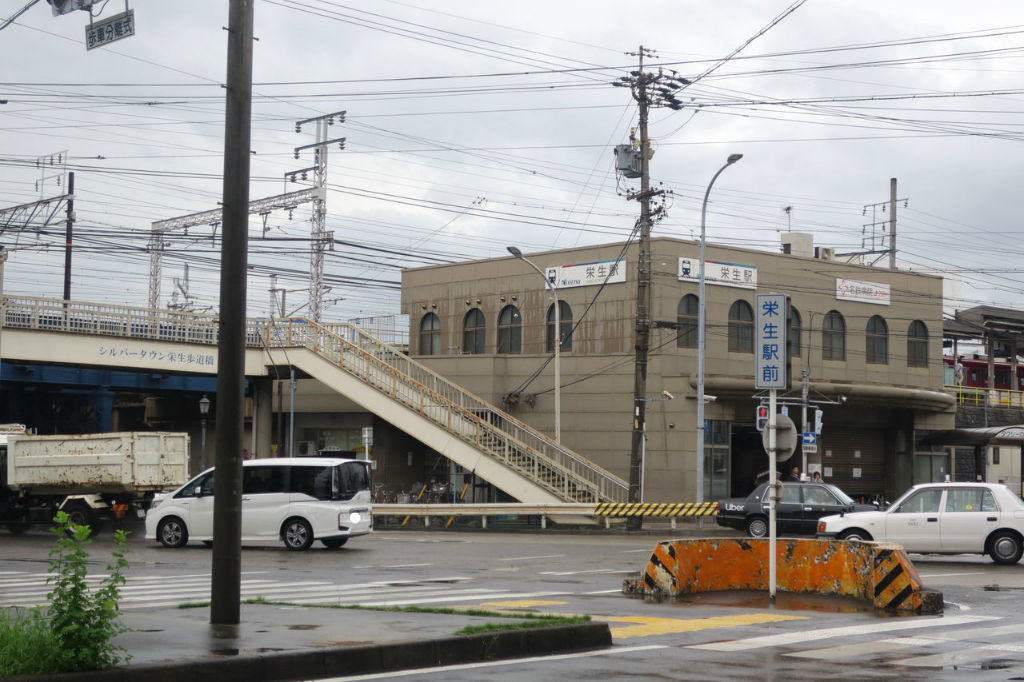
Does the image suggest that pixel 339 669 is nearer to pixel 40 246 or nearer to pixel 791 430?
pixel 791 430

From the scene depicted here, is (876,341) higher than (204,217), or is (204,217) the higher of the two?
(204,217)

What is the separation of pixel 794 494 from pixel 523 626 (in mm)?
20322

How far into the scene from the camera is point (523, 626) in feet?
36.8

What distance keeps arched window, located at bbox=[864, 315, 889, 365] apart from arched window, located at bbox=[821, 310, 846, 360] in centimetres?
128

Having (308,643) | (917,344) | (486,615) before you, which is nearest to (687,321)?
(917,344)

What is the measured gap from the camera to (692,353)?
4334cm

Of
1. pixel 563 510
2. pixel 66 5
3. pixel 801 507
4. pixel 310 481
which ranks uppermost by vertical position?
pixel 66 5

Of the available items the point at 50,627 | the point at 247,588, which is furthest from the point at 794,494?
the point at 50,627

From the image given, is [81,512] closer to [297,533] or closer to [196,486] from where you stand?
[196,486]

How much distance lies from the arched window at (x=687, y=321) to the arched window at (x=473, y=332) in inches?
379

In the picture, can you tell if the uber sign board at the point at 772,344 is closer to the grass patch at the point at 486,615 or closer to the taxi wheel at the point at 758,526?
the grass patch at the point at 486,615

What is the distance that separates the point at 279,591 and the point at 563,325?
30.9m

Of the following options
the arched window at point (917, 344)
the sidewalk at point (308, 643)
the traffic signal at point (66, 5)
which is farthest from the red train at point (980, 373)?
the sidewalk at point (308, 643)

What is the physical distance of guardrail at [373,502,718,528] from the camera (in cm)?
3481
